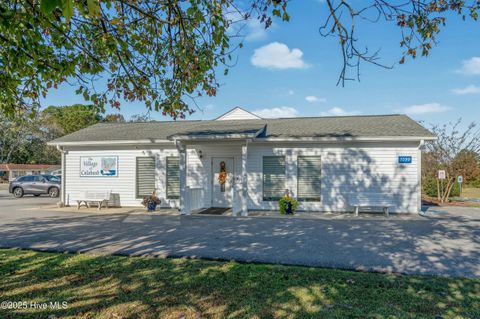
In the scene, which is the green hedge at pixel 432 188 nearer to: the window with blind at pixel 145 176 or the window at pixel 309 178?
the window at pixel 309 178

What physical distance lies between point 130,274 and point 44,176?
64.9ft

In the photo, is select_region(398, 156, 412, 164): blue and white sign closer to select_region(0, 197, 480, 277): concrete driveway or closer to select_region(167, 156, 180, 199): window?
select_region(0, 197, 480, 277): concrete driveway

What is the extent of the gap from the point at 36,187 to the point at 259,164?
16.0 metres

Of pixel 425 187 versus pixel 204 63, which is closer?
pixel 204 63

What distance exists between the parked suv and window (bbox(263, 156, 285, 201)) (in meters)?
14.8

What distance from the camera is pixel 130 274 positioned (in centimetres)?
517

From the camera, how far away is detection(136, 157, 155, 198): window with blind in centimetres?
1414

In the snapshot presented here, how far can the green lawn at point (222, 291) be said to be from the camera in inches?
150

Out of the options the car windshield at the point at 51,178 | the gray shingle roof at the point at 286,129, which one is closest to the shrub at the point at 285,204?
the gray shingle roof at the point at 286,129

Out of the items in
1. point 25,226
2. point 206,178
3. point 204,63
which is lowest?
point 25,226

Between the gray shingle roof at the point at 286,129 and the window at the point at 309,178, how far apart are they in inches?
40.2

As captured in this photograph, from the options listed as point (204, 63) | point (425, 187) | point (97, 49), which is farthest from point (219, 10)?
point (425, 187)

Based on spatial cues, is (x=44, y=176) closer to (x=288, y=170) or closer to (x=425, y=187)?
(x=288, y=170)

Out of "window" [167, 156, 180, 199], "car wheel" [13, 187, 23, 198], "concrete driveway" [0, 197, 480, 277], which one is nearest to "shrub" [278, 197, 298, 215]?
"concrete driveway" [0, 197, 480, 277]
